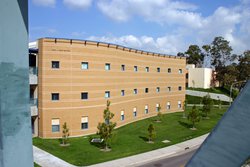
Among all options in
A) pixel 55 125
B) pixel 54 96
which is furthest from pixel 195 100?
pixel 54 96

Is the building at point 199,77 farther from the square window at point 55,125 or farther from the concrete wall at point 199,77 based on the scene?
the square window at point 55,125

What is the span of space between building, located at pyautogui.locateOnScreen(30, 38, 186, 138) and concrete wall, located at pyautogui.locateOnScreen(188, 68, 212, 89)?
40.3 metres

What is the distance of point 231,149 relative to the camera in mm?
1688

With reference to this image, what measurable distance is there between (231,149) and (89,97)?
2835cm

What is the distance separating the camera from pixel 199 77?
245 feet

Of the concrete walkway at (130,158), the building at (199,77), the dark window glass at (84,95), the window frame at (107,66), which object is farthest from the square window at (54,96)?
the building at (199,77)

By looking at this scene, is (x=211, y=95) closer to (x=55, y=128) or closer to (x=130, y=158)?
(x=55, y=128)

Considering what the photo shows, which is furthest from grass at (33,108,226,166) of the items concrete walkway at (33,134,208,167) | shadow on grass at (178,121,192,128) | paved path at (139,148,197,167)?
paved path at (139,148,197,167)

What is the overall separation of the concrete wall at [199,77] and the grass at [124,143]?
38782 millimetres

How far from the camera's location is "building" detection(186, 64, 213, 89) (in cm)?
7394

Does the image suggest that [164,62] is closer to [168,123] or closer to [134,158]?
[168,123]

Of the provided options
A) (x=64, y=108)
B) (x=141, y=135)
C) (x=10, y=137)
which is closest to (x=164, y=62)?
(x=141, y=135)

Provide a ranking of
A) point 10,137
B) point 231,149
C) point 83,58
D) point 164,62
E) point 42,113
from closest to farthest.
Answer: point 231,149
point 10,137
point 42,113
point 83,58
point 164,62

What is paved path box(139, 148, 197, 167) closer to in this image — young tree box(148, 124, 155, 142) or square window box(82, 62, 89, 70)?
young tree box(148, 124, 155, 142)
